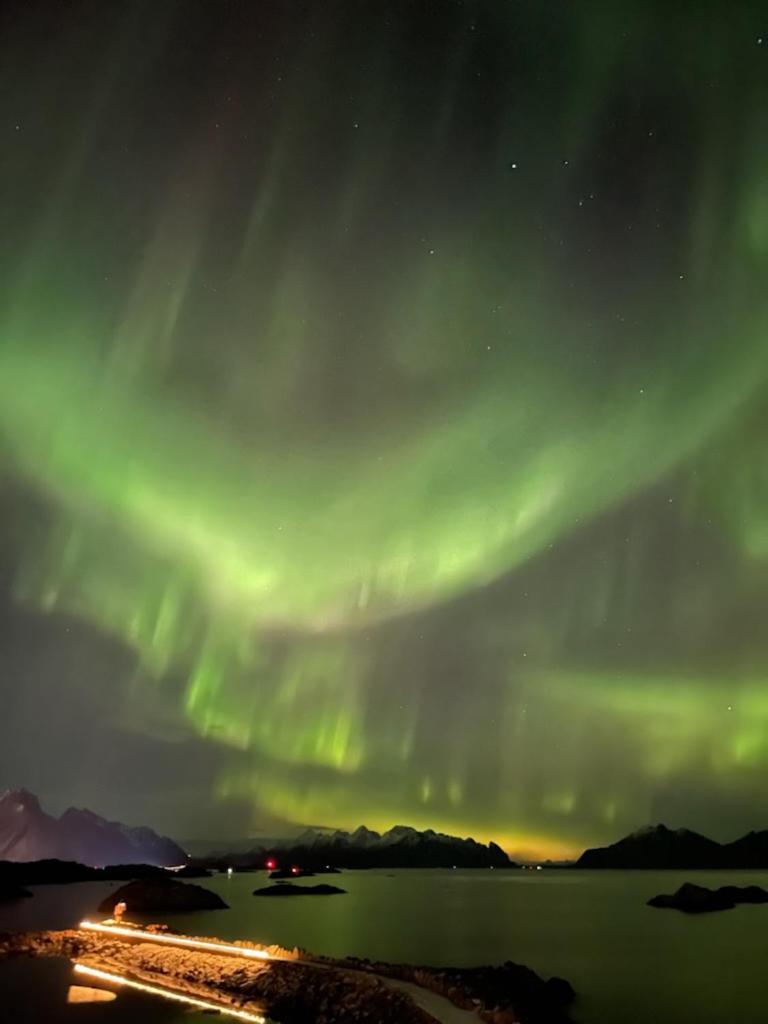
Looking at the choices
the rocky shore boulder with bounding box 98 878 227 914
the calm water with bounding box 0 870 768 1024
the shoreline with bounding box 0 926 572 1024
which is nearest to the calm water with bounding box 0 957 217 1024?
the shoreline with bounding box 0 926 572 1024

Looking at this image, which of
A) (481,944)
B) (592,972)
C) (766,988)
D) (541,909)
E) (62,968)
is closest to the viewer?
(62,968)

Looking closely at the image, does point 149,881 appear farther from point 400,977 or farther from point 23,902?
point 400,977

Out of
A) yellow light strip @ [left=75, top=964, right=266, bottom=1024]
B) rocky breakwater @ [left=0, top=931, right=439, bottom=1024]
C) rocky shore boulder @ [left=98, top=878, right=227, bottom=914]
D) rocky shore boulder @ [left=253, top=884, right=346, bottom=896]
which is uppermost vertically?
rocky breakwater @ [left=0, top=931, right=439, bottom=1024]

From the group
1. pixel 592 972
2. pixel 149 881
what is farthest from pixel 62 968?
pixel 149 881

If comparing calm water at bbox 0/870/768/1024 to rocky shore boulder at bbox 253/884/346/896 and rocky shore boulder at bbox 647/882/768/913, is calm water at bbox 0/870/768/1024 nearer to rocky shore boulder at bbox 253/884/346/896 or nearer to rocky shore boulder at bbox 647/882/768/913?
rocky shore boulder at bbox 647/882/768/913

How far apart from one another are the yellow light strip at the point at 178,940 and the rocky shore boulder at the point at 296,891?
406 feet

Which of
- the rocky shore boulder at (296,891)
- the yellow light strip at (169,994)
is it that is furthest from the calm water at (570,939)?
the yellow light strip at (169,994)

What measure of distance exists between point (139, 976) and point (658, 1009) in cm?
3329

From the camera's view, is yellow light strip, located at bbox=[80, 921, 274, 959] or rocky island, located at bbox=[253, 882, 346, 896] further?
rocky island, located at bbox=[253, 882, 346, 896]

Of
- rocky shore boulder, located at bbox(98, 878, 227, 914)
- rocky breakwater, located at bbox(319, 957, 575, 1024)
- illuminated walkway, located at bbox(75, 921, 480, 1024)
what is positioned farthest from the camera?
rocky shore boulder, located at bbox(98, 878, 227, 914)

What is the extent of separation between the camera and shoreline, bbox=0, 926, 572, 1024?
3014 centimetres

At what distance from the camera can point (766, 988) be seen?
61.5 metres

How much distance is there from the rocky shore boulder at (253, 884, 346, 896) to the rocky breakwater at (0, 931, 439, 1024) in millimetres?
130713

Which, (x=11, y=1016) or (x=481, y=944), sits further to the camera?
(x=481, y=944)
